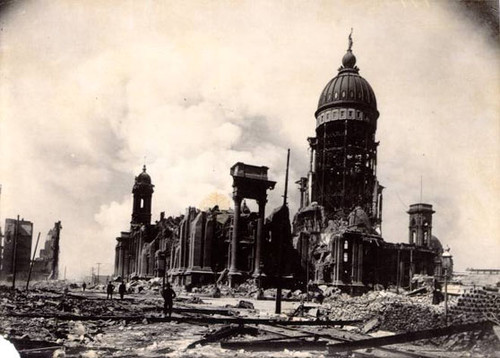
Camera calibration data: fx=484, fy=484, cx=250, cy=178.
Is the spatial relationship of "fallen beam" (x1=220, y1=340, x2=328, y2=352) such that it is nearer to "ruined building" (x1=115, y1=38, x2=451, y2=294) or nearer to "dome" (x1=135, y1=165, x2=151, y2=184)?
"dome" (x1=135, y1=165, x2=151, y2=184)

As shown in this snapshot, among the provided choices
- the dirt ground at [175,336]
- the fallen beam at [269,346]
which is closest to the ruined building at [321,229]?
the dirt ground at [175,336]

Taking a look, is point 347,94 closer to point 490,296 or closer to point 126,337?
point 490,296

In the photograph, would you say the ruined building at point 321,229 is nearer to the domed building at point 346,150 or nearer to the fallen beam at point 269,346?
the domed building at point 346,150

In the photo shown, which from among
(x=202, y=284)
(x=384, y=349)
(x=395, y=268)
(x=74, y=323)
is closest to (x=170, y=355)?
(x=384, y=349)

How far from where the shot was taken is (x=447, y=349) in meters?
9.39

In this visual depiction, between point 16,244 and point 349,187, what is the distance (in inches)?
1414

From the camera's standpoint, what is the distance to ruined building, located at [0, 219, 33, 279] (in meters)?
12.8

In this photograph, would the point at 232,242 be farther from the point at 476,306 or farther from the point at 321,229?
the point at 476,306

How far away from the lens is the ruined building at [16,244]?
505 inches

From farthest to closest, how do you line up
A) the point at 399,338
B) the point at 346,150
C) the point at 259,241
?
the point at 346,150 < the point at 259,241 < the point at 399,338

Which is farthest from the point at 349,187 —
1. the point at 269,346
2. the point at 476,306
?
the point at 269,346

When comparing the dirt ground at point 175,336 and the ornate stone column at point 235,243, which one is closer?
the dirt ground at point 175,336

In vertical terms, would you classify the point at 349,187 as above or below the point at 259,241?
above

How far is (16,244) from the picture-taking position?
607 inches
